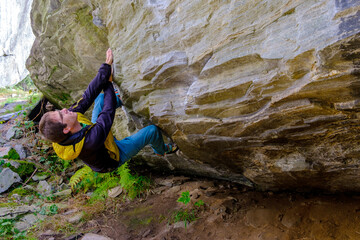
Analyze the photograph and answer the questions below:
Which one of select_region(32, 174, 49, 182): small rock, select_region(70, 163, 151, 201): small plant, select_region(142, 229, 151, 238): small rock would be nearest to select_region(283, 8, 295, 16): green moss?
select_region(142, 229, 151, 238): small rock

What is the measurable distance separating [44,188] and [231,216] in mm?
6437

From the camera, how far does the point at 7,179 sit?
760 cm

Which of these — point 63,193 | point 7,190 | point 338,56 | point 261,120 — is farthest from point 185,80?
point 7,190

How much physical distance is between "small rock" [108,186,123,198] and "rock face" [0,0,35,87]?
24.7 m

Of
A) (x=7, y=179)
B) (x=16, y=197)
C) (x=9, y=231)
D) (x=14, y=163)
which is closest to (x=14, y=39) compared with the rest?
(x=14, y=163)

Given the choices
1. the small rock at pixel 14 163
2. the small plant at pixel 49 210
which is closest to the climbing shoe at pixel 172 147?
the small plant at pixel 49 210

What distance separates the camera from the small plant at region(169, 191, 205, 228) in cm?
482

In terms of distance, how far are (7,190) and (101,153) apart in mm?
5210

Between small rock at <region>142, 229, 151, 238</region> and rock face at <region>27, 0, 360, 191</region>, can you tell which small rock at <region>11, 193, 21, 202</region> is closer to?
rock face at <region>27, 0, 360, 191</region>

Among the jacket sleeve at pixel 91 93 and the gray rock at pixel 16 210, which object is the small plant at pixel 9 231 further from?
the jacket sleeve at pixel 91 93

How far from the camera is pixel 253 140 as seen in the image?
3963 mm

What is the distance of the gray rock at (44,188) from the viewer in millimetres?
7520

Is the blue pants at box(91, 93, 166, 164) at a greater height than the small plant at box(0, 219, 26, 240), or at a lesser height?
greater

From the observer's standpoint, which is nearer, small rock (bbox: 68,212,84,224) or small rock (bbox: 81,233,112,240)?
small rock (bbox: 81,233,112,240)
